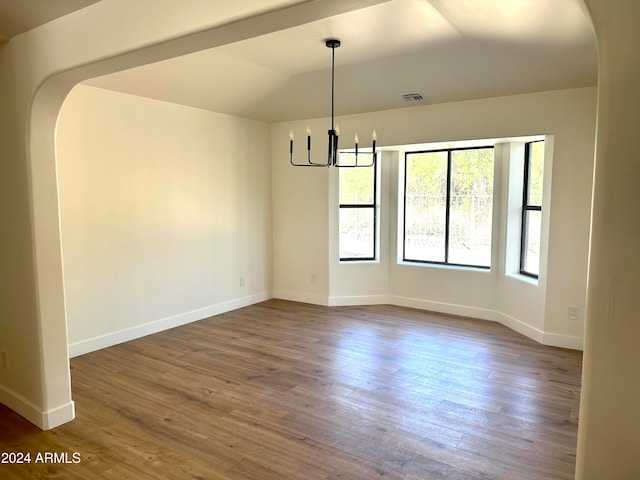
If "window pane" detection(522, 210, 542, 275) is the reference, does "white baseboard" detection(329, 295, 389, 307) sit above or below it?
below

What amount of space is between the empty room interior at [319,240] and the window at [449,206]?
0.03 metres

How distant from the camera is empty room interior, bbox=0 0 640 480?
202cm

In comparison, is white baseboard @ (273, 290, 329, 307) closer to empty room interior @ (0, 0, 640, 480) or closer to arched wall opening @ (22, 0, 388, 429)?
empty room interior @ (0, 0, 640, 480)

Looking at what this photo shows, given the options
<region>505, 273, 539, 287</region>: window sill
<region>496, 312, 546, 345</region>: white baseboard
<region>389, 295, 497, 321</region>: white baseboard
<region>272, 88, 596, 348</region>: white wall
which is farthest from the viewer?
<region>389, 295, 497, 321</region>: white baseboard

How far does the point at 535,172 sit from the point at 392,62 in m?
2.14

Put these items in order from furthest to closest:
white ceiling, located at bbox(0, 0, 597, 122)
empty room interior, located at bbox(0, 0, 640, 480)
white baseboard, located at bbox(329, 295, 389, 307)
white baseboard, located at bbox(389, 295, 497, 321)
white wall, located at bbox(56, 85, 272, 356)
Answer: white baseboard, located at bbox(329, 295, 389, 307), white baseboard, located at bbox(389, 295, 497, 321), white wall, located at bbox(56, 85, 272, 356), white ceiling, located at bbox(0, 0, 597, 122), empty room interior, located at bbox(0, 0, 640, 480)

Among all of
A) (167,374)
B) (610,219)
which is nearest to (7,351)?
(167,374)

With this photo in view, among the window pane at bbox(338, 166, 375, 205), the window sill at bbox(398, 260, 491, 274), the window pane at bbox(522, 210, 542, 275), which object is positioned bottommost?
the window sill at bbox(398, 260, 491, 274)

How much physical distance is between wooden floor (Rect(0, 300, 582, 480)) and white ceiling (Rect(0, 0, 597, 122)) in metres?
2.68

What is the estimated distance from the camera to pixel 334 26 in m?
3.40

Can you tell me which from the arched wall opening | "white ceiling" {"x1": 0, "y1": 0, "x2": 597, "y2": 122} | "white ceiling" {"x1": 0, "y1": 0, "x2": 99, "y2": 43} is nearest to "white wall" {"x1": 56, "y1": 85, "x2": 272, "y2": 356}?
"white ceiling" {"x1": 0, "y1": 0, "x2": 597, "y2": 122}

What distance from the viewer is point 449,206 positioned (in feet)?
19.0

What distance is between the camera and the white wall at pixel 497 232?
14.2 feet

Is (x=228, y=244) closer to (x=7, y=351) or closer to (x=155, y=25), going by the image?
(x=7, y=351)
